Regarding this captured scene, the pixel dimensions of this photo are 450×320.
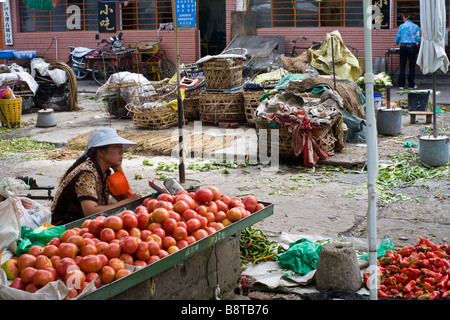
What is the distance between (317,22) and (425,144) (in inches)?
375

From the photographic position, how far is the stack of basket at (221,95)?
11.4 m

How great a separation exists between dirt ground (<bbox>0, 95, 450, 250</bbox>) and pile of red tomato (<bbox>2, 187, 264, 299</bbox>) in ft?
5.54

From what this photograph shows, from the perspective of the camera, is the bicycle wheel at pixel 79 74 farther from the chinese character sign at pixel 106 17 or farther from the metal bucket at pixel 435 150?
the metal bucket at pixel 435 150

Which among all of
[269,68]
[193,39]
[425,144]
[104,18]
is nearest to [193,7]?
[193,39]

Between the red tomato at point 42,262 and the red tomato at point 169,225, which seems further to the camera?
the red tomato at point 169,225

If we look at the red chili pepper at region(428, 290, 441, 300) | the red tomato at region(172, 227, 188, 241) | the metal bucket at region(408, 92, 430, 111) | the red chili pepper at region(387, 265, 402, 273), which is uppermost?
the metal bucket at region(408, 92, 430, 111)

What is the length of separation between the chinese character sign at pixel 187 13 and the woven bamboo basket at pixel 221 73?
6128 millimetres

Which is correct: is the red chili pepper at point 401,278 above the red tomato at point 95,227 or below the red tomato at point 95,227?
below

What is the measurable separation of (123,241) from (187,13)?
48.0 feet

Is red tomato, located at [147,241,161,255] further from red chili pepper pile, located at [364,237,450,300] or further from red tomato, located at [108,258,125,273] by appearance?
red chili pepper pile, located at [364,237,450,300]

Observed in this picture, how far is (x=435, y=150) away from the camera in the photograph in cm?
802

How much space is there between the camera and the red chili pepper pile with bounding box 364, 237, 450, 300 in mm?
4164

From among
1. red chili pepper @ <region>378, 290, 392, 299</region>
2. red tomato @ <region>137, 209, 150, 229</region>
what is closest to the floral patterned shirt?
red tomato @ <region>137, 209, 150, 229</region>

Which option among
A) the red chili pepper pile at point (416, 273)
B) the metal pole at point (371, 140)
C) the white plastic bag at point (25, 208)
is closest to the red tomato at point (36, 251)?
the white plastic bag at point (25, 208)
